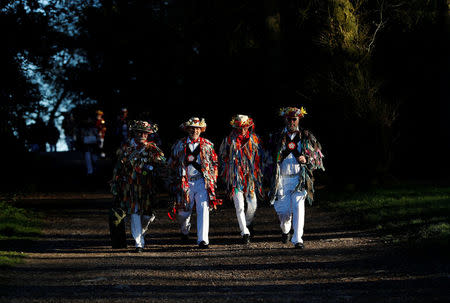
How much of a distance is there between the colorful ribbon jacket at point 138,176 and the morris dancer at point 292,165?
1.74 m

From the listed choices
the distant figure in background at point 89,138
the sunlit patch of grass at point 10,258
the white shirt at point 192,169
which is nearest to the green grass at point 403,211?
the white shirt at point 192,169

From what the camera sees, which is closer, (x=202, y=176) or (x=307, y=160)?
(x=307, y=160)

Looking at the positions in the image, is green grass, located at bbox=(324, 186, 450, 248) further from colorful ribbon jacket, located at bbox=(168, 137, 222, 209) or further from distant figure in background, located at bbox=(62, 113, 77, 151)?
distant figure in background, located at bbox=(62, 113, 77, 151)

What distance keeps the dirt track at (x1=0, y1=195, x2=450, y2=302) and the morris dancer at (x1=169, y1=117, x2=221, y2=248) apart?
66 centimetres

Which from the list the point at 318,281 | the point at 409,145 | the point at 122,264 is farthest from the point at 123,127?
the point at 318,281

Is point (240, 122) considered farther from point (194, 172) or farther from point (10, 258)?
point (10, 258)

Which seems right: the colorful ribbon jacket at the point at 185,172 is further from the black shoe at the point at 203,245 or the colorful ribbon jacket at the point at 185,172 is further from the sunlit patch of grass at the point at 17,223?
the sunlit patch of grass at the point at 17,223

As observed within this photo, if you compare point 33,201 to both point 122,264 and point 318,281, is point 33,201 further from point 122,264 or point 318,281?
Result: point 318,281

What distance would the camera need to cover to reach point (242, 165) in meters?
12.2

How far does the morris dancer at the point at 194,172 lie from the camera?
38.7ft

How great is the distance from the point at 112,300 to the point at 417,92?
14.0 meters

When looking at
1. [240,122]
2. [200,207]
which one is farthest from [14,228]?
[240,122]

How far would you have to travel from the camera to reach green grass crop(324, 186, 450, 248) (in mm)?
11481

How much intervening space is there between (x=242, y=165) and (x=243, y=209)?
0.68 meters
